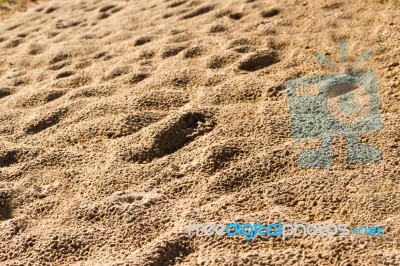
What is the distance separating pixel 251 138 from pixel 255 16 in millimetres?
1156

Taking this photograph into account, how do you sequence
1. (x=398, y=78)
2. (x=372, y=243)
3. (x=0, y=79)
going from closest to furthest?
(x=372, y=243) < (x=398, y=78) < (x=0, y=79)

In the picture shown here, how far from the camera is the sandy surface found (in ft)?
4.47

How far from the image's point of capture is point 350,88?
191 centimetres

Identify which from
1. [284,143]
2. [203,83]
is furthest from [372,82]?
[203,83]

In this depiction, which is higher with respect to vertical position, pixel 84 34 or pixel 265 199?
pixel 84 34

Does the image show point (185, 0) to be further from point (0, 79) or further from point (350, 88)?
point (350, 88)

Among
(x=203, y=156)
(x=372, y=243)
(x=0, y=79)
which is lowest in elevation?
(x=372, y=243)

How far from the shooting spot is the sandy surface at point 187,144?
1.36 m

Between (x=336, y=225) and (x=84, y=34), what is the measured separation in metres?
2.02

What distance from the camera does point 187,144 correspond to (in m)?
1.76

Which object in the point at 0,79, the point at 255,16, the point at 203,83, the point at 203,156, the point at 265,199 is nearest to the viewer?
the point at 265,199

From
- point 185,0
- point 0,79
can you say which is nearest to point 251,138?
point 0,79

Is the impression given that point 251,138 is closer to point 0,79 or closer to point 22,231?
point 22,231

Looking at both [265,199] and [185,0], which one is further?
[185,0]
